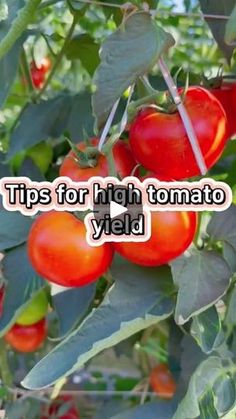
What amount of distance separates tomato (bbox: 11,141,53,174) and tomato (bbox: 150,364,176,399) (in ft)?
0.97

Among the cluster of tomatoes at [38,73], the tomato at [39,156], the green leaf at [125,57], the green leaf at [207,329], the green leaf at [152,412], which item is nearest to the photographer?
the green leaf at [125,57]

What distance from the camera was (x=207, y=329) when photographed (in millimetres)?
642

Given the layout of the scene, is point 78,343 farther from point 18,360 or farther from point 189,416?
point 18,360

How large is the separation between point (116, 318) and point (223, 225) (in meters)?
0.13

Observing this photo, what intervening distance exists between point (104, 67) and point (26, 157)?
0.31 metres

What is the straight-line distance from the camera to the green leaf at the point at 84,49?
82cm

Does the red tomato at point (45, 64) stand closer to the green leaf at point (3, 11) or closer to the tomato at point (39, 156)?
the tomato at point (39, 156)

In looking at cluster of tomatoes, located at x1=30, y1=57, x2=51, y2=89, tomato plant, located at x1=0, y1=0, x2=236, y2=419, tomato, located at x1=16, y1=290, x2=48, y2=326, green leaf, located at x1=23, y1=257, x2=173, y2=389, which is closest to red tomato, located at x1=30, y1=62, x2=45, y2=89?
cluster of tomatoes, located at x1=30, y1=57, x2=51, y2=89

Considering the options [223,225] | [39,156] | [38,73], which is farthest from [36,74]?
[223,225]

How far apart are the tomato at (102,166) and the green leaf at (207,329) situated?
14 centimetres

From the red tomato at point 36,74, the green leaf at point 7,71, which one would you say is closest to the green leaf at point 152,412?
the green leaf at point 7,71

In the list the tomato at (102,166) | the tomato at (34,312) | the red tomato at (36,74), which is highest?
the tomato at (102,166)

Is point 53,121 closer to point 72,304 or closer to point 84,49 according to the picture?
point 84,49

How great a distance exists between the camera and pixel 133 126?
1.91 feet
